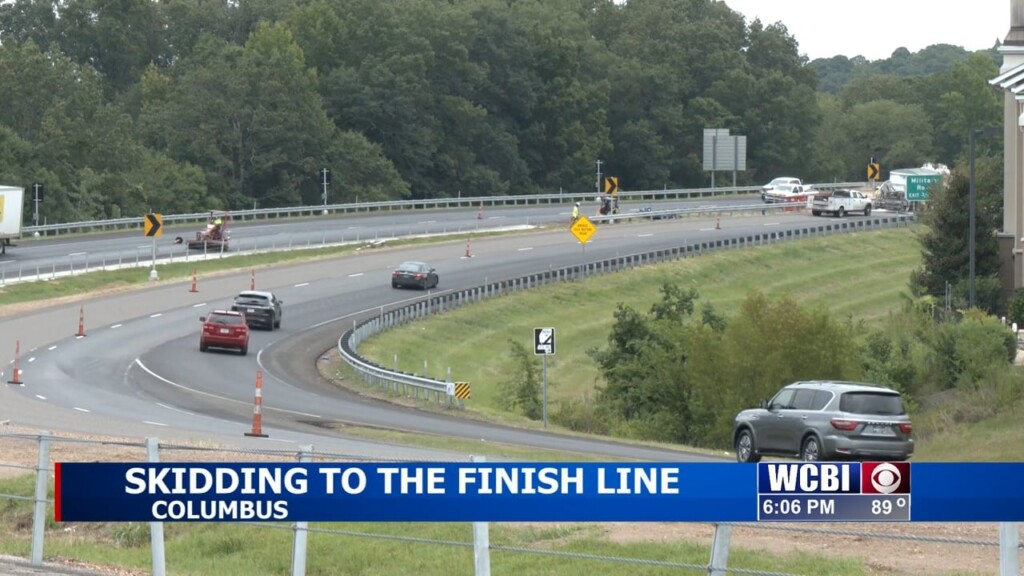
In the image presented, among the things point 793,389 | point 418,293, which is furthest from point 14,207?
point 793,389

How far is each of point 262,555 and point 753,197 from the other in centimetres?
11465

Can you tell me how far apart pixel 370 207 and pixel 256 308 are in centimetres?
4875

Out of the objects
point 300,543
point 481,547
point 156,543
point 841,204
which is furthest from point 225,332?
point 841,204

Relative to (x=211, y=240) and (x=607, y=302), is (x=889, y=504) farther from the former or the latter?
(x=211, y=240)

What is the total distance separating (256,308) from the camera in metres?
59.0

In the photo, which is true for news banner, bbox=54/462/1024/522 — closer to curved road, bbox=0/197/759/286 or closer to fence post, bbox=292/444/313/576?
fence post, bbox=292/444/313/576

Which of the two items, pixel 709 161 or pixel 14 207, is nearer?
pixel 14 207

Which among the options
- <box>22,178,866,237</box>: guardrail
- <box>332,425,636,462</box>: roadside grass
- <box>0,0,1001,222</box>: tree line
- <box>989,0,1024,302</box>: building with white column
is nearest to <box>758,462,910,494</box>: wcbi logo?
<box>332,425,636,462</box>: roadside grass

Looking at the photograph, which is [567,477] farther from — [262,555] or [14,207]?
[14,207]

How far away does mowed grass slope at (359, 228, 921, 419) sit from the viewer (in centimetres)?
→ 5906

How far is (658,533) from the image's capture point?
1719 centimetres

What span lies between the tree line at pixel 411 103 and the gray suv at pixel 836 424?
7611 centimetres

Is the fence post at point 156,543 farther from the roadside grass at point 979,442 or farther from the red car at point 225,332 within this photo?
the red car at point 225,332

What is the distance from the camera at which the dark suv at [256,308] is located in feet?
194
